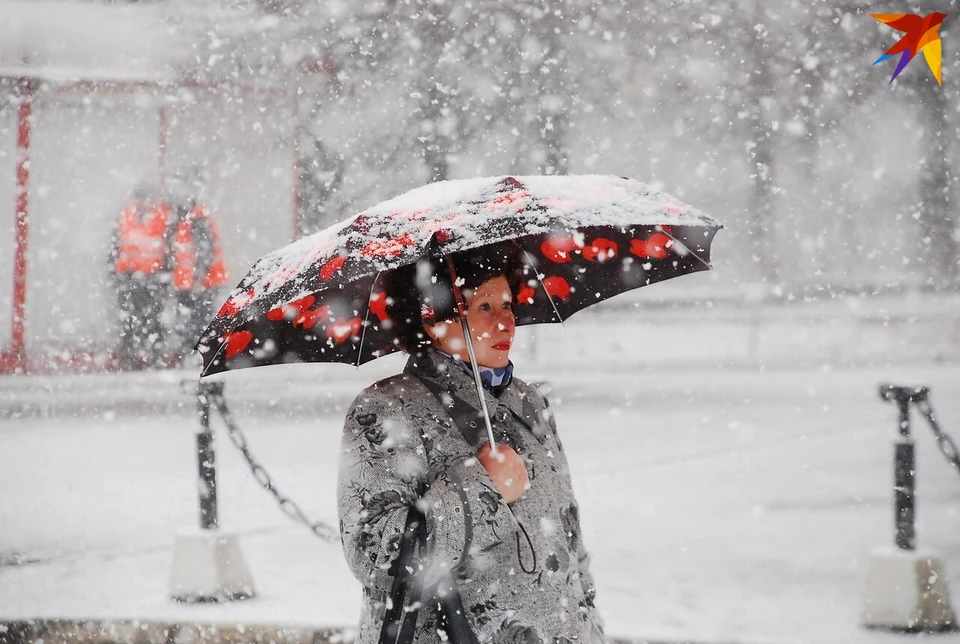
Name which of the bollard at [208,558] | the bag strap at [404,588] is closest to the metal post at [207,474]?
the bollard at [208,558]

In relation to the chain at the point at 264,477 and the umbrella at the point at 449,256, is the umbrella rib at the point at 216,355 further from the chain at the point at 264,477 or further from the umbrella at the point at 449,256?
the chain at the point at 264,477

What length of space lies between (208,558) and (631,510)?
9.74 ft

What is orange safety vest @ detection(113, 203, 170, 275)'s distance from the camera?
11648 millimetres

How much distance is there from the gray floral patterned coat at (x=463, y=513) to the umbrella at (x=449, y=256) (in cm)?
17

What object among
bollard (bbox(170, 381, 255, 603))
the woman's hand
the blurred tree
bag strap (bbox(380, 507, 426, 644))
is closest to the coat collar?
the woman's hand

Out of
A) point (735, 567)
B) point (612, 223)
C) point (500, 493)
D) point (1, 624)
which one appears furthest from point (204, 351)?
point (735, 567)

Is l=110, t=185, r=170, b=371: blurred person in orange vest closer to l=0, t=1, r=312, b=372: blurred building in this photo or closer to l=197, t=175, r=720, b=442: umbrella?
l=0, t=1, r=312, b=372: blurred building

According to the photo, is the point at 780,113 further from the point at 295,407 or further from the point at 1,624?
the point at 1,624

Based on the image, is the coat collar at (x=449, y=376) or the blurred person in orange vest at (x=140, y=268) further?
the blurred person in orange vest at (x=140, y=268)

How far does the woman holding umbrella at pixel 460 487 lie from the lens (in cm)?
198

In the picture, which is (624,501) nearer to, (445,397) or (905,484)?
(905,484)

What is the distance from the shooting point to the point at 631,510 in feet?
22.2

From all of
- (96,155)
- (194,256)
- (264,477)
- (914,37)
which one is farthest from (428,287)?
(96,155)

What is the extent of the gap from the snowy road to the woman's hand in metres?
2.38
